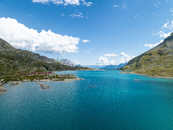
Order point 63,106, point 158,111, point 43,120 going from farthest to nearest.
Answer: point 63,106 < point 158,111 < point 43,120

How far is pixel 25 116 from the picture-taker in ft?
136

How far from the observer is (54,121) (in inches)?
1501

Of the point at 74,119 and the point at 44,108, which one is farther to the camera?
the point at 44,108

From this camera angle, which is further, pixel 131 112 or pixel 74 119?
pixel 131 112

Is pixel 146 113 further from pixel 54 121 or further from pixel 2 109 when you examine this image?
pixel 2 109

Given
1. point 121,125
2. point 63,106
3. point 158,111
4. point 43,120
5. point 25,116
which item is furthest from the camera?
point 63,106

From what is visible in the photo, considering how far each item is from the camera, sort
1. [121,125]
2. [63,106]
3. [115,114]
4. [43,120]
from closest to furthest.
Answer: [121,125], [43,120], [115,114], [63,106]

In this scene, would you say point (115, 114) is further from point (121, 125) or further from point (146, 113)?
point (146, 113)

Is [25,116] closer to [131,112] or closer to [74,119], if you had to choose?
[74,119]

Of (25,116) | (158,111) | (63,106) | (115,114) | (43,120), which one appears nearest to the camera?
(43,120)

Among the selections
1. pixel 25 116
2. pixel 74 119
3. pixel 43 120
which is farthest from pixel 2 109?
pixel 74 119

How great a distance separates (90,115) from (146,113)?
73.6 feet

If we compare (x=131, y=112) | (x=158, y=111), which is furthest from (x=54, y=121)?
(x=158, y=111)

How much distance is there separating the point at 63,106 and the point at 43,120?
14.3 meters
